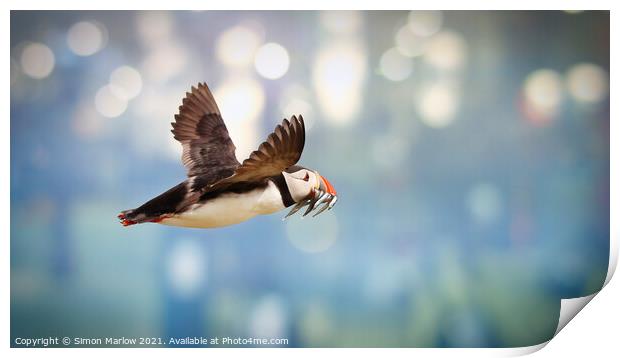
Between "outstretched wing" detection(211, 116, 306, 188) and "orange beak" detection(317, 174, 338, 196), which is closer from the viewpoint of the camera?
"outstretched wing" detection(211, 116, 306, 188)

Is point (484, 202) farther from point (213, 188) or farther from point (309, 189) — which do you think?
point (213, 188)

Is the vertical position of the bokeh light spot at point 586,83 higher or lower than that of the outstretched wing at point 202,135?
higher

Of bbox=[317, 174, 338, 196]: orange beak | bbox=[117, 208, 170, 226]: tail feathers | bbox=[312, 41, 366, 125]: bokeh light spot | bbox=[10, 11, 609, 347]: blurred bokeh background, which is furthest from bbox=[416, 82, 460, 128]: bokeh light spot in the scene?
bbox=[117, 208, 170, 226]: tail feathers

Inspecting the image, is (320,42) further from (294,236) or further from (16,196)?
(16,196)

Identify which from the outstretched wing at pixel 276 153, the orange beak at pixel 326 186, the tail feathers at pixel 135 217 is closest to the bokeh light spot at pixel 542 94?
the orange beak at pixel 326 186

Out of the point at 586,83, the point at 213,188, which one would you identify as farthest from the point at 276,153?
the point at 586,83

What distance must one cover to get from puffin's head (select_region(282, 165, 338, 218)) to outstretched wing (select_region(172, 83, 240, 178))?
163 millimetres

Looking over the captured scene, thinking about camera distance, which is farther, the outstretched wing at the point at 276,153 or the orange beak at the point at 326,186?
the orange beak at the point at 326,186

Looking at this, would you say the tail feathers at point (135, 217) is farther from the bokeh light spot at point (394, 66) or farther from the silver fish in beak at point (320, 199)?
the bokeh light spot at point (394, 66)

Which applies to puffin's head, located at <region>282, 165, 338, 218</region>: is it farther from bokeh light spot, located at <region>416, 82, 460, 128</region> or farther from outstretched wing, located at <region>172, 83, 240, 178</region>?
bokeh light spot, located at <region>416, 82, 460, 128</region>

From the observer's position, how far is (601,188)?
2053 millimetres

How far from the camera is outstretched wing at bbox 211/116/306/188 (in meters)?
1.63

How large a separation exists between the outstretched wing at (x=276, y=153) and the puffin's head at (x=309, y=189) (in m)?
0.11

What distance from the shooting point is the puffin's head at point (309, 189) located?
1.95 metres
